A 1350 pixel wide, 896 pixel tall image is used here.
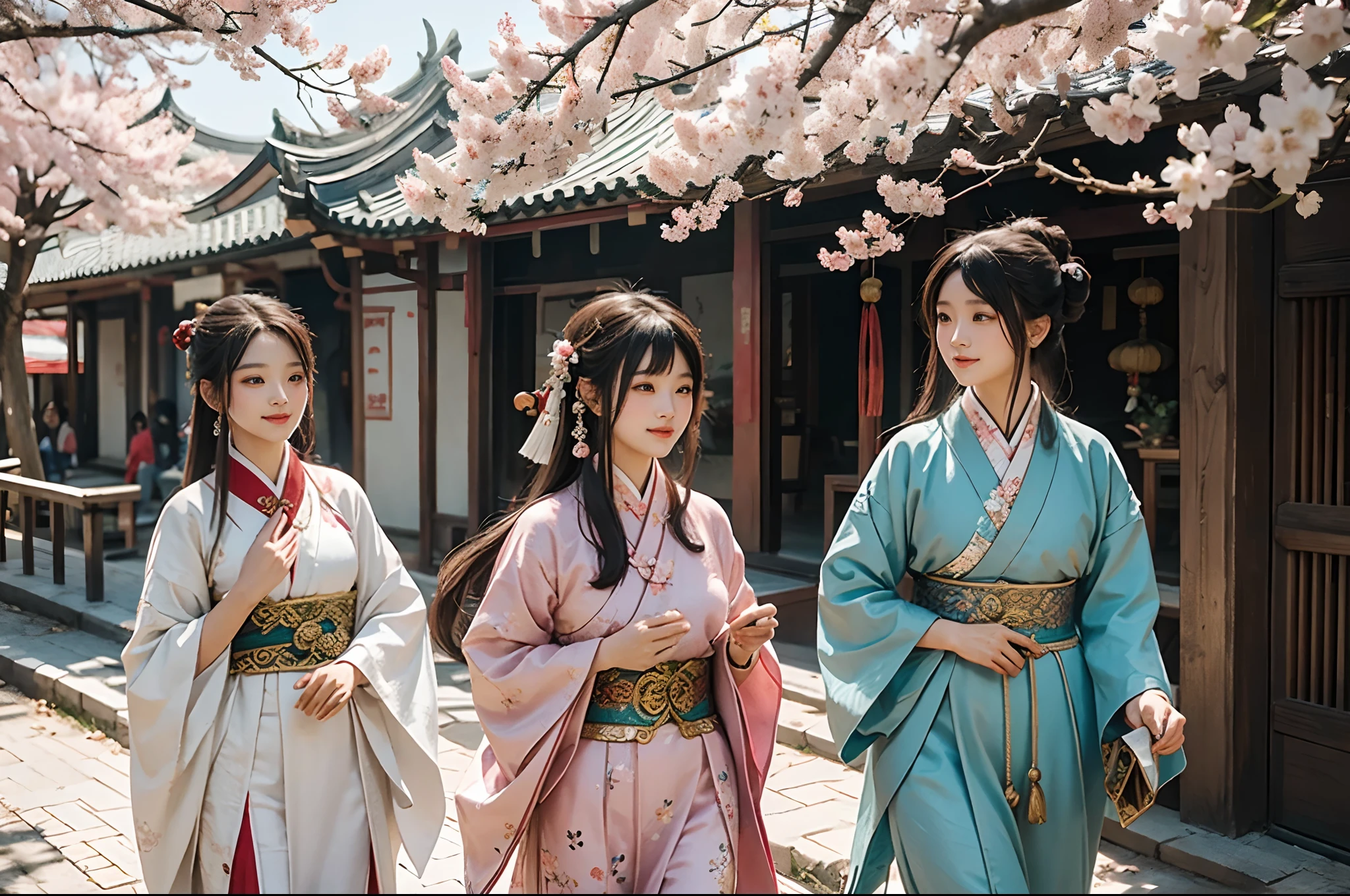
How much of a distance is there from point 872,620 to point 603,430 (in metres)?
0.90

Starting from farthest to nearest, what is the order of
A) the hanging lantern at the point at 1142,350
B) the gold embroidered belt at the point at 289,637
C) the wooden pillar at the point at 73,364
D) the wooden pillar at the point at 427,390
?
the wooden pillar at the point at 73,364, the wooden pillar at the point at 427,390, the hanging lantern at the point at 1142,350, the gold embroidered belt at the point at 289,637

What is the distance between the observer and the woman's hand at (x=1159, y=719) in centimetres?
289

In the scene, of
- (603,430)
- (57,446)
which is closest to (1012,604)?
(603,430)

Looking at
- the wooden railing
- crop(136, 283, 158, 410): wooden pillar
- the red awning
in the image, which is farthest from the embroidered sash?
the red awning

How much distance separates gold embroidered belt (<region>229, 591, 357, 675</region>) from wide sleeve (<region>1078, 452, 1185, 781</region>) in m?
2.14

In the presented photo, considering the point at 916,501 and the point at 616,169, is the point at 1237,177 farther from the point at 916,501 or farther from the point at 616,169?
the point at 616,169

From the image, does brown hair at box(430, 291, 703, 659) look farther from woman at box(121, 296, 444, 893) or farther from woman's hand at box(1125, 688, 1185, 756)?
woman's hand at box(1125, 688, 1185, 756)

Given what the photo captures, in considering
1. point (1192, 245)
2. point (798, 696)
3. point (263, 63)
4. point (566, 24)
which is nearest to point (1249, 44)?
point (1192, 245)

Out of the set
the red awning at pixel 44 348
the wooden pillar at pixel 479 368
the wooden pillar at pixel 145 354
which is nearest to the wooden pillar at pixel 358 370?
the wooden pillar at pixel 479 368

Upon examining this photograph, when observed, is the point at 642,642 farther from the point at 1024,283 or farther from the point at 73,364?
the point at 73,364

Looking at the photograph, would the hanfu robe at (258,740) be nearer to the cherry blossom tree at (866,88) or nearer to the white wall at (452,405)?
the cherry blossom tree at (866,88)

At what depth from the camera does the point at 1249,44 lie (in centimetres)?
286

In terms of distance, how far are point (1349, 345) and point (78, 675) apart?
298 inches

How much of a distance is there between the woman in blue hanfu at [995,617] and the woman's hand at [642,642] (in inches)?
25.7
